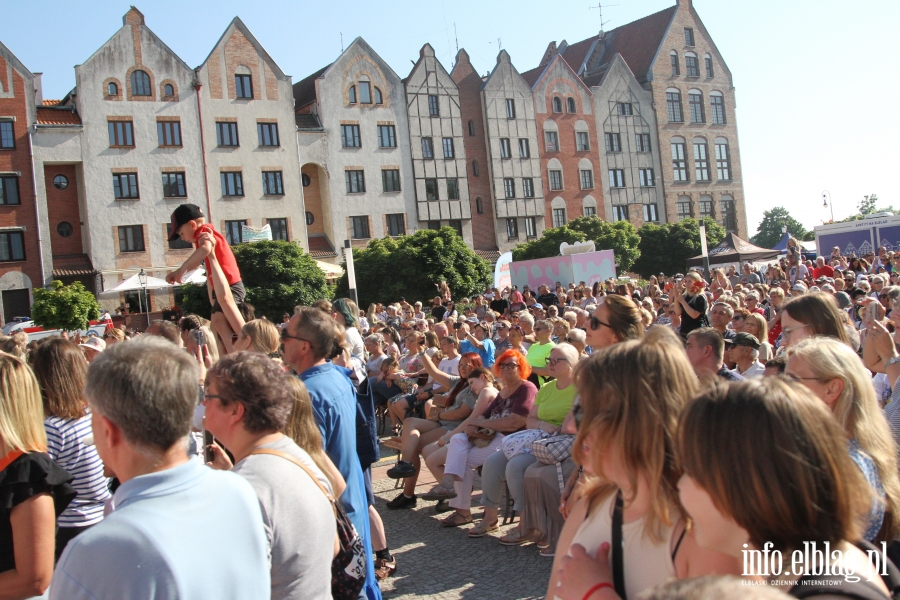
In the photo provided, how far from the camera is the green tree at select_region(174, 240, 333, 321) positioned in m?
32.0

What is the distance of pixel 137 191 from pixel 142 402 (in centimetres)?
3899

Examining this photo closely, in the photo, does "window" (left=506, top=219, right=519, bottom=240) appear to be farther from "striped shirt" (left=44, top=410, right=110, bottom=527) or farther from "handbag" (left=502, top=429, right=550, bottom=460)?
"striped shirt" (left=44, top=410, right=110, bottom=527)

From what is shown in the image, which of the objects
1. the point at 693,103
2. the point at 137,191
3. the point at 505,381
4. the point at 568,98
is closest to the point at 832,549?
the point at 505,381

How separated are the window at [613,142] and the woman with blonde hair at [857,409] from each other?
51058 millimetres

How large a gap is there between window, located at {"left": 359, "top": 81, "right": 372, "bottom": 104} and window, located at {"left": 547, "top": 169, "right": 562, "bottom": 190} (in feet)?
42.3

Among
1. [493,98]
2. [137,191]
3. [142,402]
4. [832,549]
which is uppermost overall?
[493,98]

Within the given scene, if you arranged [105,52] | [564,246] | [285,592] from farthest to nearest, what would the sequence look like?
[105,52] < [564,246] < [285,592]

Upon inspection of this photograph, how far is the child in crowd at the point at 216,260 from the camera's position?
4918mm

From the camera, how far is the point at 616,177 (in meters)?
52.8

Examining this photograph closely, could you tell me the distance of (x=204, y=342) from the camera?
5.95 metres

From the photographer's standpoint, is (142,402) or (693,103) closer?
(142,402)

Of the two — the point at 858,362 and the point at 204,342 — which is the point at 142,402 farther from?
the point at 204,342

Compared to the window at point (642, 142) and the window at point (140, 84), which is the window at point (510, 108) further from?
the window at point (140, 84)

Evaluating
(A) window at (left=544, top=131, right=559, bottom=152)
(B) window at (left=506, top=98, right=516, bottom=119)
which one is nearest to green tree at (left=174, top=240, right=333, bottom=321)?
(B) window at (left=506, top=98, right=516, bottom=119)
